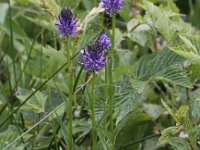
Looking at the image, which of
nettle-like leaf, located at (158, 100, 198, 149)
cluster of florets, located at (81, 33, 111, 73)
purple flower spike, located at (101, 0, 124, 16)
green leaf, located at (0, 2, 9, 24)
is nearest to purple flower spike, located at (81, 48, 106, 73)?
cluster of florets, located at (81, 33, 111, 73)

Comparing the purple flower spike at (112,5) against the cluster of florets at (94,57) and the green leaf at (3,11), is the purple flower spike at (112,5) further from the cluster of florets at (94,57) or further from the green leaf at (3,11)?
the green leaf at (3,11)

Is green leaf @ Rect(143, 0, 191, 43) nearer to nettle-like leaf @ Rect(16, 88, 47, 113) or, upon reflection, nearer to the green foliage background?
the green foliage background

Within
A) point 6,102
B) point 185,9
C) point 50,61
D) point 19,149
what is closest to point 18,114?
point 6,102

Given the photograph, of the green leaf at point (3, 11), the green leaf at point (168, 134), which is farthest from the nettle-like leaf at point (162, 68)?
the green leaf at point (3, 11)

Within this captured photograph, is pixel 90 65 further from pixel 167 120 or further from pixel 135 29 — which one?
pixel 167 120

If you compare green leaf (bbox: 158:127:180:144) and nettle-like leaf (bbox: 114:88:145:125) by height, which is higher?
nettle-like leaf (bbox: 114:88:145:125)
